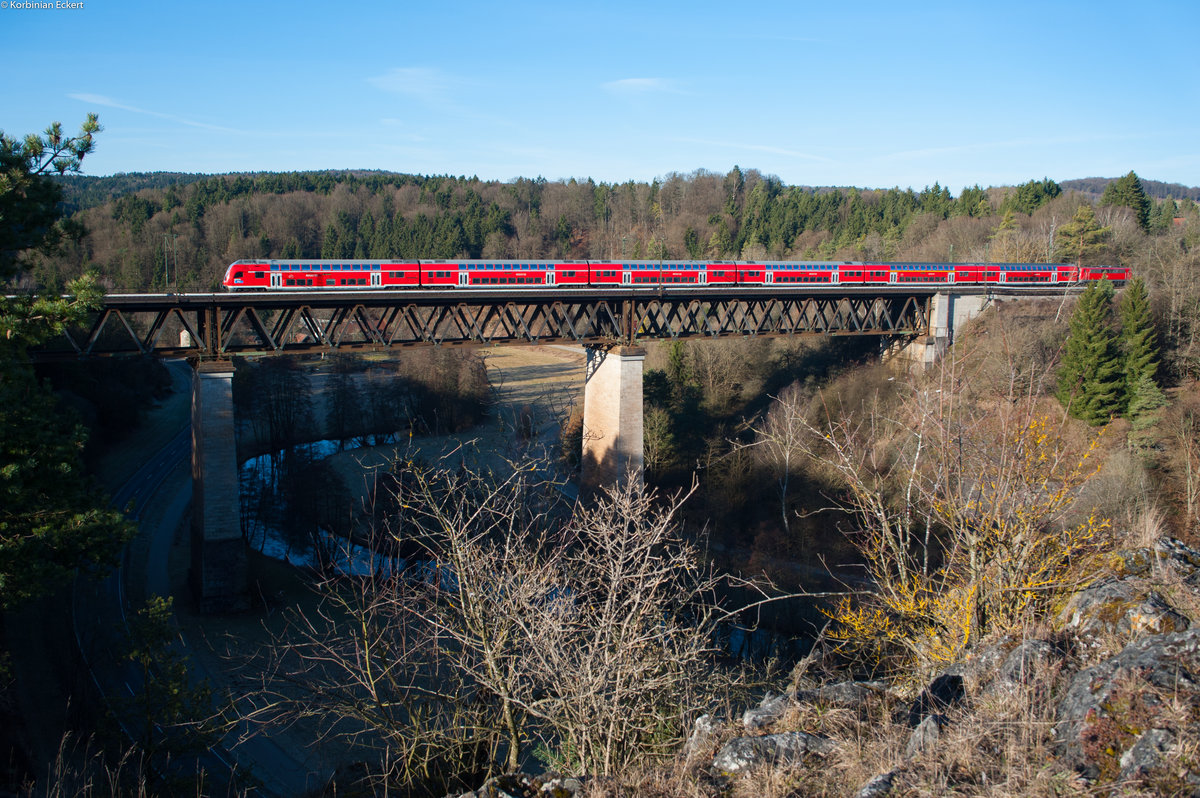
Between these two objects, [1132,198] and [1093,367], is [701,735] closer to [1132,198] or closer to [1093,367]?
[1093,367]

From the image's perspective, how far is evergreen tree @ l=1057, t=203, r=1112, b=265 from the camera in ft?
181

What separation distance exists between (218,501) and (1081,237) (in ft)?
203

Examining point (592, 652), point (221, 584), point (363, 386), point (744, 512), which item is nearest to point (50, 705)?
point (221, 584)

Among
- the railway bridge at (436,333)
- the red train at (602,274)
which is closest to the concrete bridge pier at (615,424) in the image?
the railway bridge at (436,333)

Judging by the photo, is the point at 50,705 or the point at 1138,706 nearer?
the point at 1138,706

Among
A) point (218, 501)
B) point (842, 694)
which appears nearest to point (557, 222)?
point (218, 501)

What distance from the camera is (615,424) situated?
29.3 metres

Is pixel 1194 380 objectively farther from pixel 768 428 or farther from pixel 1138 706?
pixel 1138 706

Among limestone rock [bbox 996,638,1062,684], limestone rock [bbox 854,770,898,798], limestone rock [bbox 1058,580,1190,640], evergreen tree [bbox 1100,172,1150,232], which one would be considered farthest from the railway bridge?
evergreen tree [bbox 1100,172,1150,232]

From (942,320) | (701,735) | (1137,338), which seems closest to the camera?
(701,735)

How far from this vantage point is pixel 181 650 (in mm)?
21016

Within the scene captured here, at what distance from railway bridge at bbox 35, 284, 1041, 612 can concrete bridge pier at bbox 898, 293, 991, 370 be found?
0.07 metres

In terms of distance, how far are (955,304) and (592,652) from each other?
40.6 meters

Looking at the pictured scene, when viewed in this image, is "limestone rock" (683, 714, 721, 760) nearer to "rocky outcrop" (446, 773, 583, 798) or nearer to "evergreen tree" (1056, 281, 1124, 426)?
"rocky outcrop" (446, 773, 583, 798)
